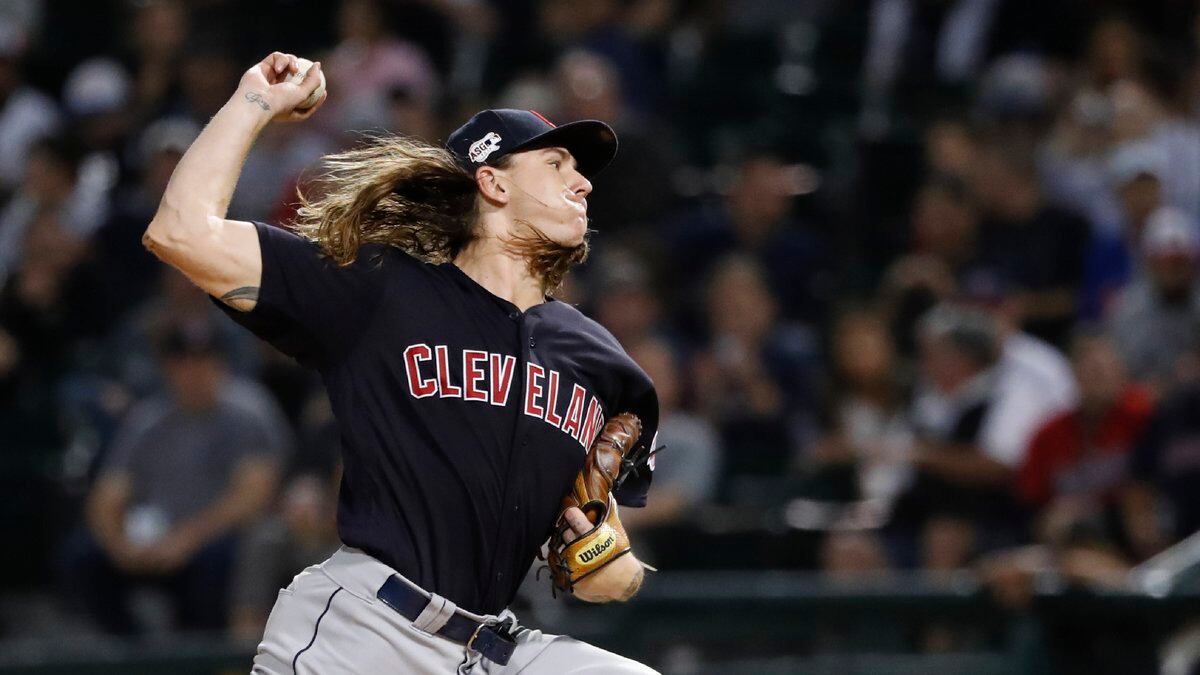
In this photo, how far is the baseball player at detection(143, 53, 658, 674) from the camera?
3.77m

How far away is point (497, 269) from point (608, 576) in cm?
73

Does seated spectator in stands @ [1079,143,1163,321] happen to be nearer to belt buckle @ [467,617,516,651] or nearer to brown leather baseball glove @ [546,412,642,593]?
brown leather baseball glove @ [546,412,642,593]

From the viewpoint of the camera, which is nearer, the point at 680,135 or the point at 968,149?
the point at 968,149

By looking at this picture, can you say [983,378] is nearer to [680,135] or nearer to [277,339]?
[680,135]

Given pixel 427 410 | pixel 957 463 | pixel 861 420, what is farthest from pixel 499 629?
pixel 861 420

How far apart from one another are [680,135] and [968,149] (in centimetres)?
183

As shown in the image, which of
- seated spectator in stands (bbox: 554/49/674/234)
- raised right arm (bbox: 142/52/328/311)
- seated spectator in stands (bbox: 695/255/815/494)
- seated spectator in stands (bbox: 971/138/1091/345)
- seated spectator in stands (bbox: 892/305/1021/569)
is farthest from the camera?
seated spectator in stands (bbox: 554/49/674/234)

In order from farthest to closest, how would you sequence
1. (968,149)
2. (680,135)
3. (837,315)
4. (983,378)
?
(680,135) → (968,149) → (837,315) → (983,378)

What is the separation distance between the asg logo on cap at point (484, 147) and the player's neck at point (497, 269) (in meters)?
0.18

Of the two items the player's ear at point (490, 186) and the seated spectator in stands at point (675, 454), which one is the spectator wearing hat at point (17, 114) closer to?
the seated spectator in stands at point (675, 454)

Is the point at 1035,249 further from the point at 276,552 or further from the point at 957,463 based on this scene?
the point at 276,552

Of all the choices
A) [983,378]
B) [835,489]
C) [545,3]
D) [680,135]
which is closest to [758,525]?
[835,489]

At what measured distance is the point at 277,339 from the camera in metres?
3.82

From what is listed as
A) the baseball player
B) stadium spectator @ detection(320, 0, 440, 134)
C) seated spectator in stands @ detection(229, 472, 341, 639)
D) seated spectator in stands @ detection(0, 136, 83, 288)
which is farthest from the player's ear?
seated spectator in stands @ detection(0, 136, 83, 288)
